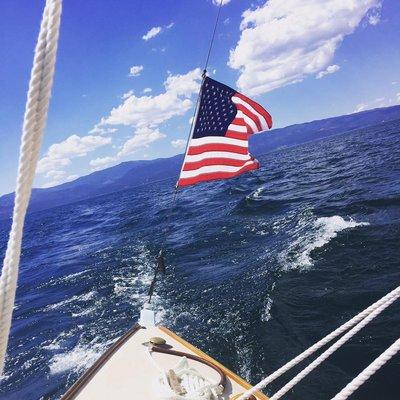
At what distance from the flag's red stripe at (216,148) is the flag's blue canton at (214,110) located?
240mm

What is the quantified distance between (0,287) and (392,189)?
19830 millimetres

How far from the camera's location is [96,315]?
11562mm

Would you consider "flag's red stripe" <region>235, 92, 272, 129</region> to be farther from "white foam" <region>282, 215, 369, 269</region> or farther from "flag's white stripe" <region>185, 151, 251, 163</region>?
"white foam" <region>282, 215, 369, 269</region>

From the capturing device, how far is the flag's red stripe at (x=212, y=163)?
24.1 ft

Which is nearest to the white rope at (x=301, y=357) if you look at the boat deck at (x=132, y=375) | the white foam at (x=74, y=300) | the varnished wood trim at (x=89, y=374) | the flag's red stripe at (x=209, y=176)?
the boat deck at (x=132, y=375)

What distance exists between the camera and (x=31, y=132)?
4.05ft

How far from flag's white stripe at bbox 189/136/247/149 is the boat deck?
13.2 ft

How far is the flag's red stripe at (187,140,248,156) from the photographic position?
7.36 m

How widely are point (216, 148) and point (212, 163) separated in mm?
368

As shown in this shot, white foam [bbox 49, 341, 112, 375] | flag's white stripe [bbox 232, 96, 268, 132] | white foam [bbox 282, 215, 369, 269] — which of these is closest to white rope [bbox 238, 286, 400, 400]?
flag's white stripe [bbox 232, 96, 268, 132]

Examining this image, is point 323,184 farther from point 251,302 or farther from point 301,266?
point 251,302

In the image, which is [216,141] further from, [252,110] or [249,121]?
[252,110]

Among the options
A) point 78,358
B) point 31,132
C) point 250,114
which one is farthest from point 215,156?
point 78,358

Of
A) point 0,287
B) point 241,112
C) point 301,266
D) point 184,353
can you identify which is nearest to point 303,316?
point 301,266
